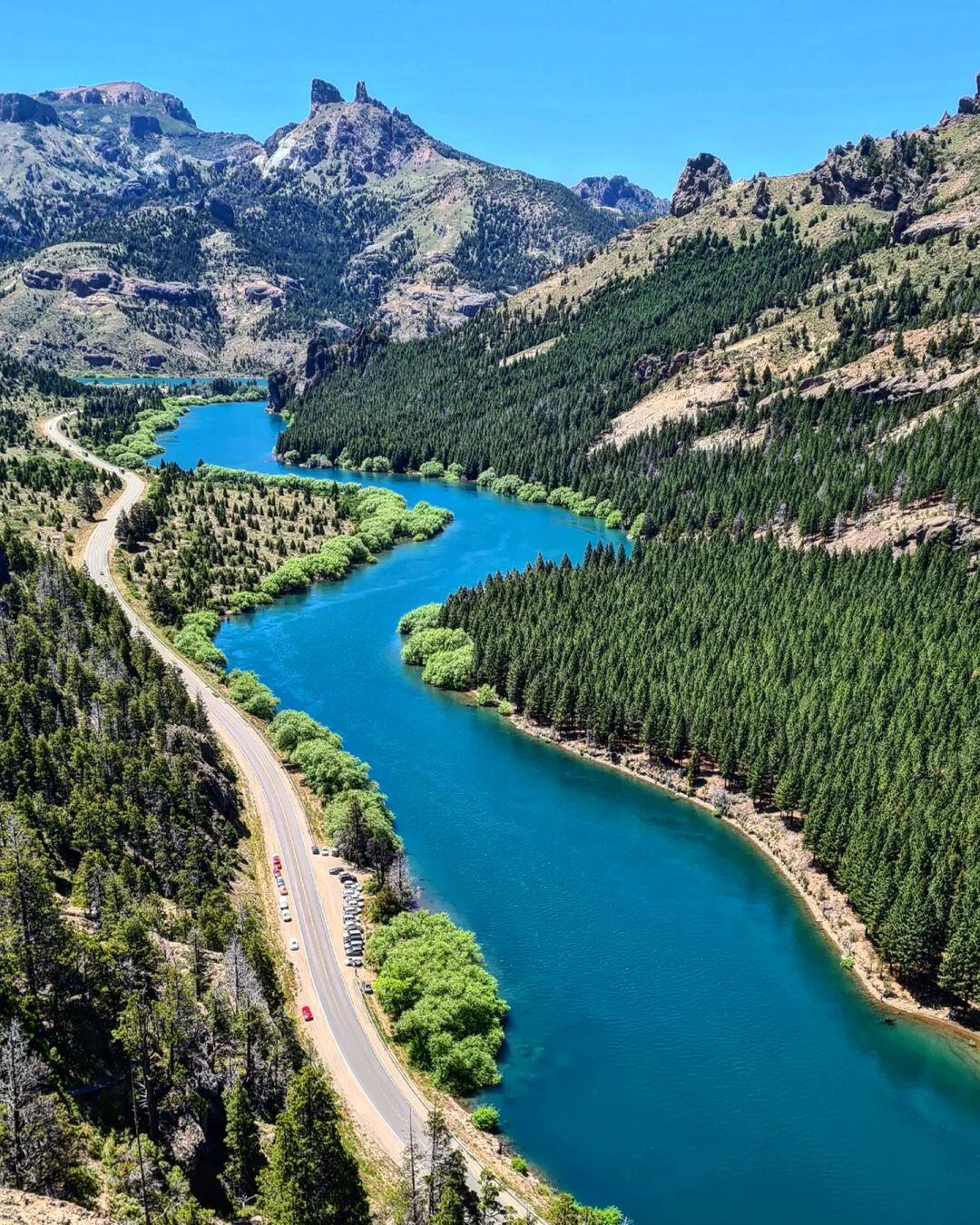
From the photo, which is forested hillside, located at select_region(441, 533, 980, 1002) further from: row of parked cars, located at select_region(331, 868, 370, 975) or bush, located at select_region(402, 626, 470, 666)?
row of parked cars, located at select_region(331, 868, 370, 975)

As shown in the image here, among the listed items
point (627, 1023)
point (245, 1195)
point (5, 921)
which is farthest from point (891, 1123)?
point (5, 921)

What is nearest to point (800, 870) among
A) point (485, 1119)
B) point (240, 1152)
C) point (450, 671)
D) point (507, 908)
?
point (507, 908)

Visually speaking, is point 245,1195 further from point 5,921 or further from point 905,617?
point 905,617

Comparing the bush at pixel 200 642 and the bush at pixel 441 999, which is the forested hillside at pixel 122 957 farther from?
the bush at pixel 200 642

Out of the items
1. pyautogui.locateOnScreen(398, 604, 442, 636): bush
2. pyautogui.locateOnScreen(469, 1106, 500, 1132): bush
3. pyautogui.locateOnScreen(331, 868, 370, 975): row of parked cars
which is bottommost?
pyautogui.locateOnScreen(469, 1106, 500, 1132): bush

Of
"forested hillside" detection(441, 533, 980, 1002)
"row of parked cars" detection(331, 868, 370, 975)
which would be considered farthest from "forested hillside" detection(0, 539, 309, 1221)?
"forested hillside" detection(441, 533, 980, 1002)
